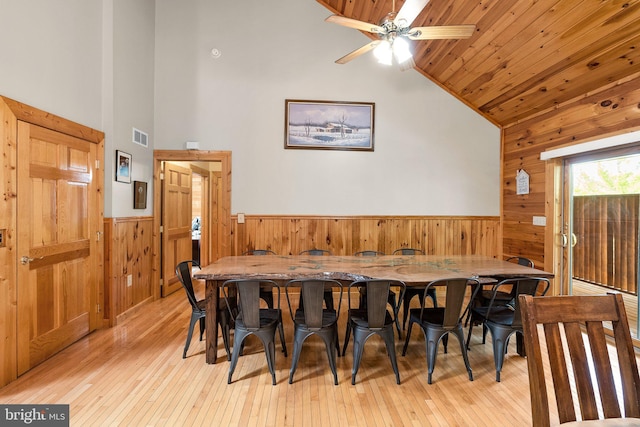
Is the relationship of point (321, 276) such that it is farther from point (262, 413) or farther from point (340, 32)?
point (340, 32)

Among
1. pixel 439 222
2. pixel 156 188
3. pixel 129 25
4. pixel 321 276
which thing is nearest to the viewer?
pixel 321 276

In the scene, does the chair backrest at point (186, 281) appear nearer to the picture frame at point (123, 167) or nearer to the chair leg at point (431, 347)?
the picture frame at point (123, 167)

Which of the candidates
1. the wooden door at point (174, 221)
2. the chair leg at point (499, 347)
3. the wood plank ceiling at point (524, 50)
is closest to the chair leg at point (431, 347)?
the chair leg at point (499, 347)

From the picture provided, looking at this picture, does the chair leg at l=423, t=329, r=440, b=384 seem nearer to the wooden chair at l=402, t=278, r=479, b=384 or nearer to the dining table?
the wooden chair at l=402, t=278, r=479, b=384

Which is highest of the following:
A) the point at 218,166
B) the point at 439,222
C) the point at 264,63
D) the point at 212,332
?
the point at 264,63

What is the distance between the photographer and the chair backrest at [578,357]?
3.43ft

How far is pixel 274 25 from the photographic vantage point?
454 centimetres

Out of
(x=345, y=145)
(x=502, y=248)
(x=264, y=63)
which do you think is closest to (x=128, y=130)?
(x=264, y=63)

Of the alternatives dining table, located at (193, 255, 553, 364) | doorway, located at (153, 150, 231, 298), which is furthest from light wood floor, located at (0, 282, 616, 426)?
doorway, located at (153, 150, 231, 298)

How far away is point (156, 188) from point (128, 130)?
3.00 ft

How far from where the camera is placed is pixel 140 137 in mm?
4039

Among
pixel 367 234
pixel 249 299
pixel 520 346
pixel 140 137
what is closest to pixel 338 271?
pixel 249 299

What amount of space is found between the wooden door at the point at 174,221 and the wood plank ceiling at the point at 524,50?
328 cm

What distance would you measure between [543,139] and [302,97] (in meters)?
3.24
